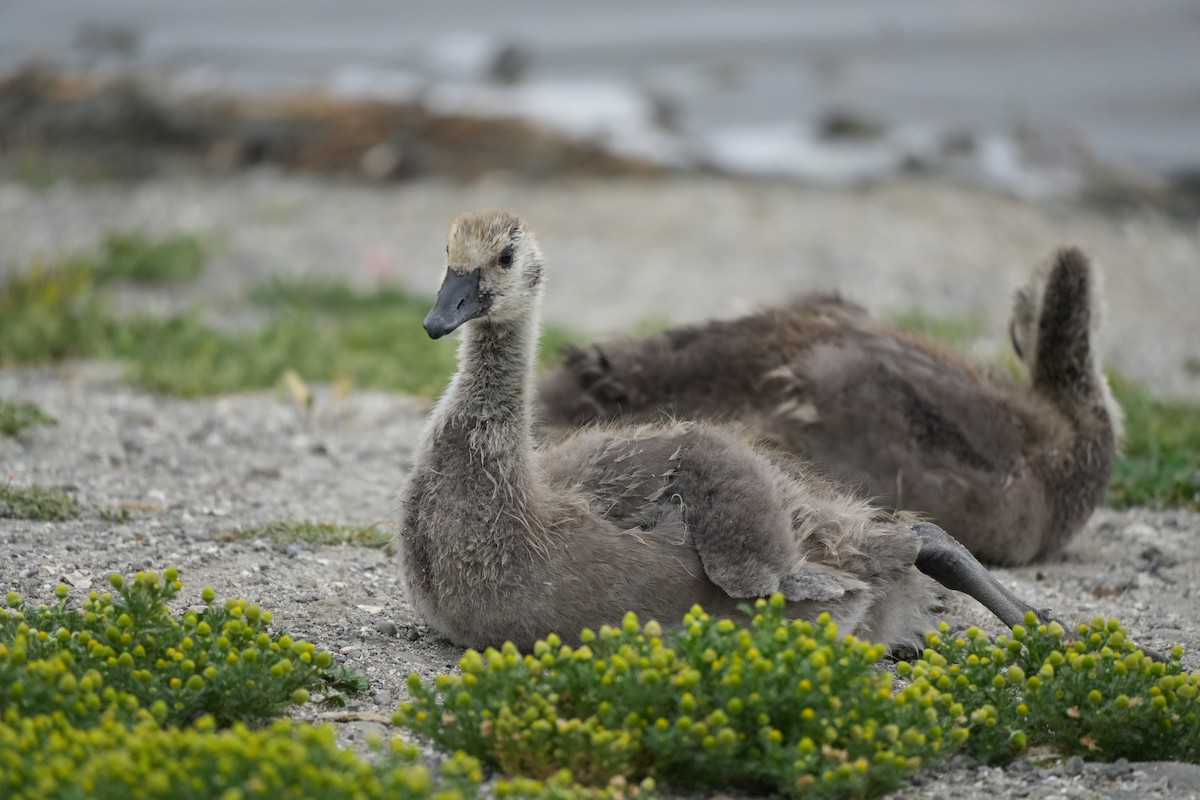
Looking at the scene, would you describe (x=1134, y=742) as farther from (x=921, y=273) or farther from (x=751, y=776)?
(x=921, y=273)

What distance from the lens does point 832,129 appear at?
17.5 m

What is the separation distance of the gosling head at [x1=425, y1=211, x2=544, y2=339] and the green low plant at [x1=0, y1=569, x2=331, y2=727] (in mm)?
1337

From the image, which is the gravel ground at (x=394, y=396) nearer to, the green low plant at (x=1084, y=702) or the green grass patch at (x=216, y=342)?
the green low plant at (x=1084, y=702)

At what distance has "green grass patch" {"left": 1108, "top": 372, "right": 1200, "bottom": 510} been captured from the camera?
8.19 meters

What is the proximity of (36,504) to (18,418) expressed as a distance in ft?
4.64

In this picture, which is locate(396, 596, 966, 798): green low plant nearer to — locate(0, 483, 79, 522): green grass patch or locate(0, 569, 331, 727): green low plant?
locate(0, 569, 331, 727): green low plant

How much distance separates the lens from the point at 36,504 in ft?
22.0

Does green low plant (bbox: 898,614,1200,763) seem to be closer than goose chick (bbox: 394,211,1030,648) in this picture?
Yes

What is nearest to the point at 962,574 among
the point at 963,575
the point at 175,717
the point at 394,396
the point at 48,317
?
the point at 963,575

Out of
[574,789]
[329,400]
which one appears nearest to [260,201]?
[329,400]

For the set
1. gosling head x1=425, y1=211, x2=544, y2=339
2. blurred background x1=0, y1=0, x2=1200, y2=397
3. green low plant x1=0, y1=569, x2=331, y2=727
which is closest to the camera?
green low plant x1=0, y1=569, x2=331, y2=727

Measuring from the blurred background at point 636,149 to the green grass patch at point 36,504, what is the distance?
3.46m

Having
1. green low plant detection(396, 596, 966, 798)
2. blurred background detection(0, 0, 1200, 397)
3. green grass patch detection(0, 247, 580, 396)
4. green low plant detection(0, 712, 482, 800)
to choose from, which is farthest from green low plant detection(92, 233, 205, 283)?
green low plant detection(0, 712, 482, 800)

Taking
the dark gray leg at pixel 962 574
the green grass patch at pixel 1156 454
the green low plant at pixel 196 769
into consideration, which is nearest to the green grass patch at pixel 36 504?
the green low plant at pixel 196 769
